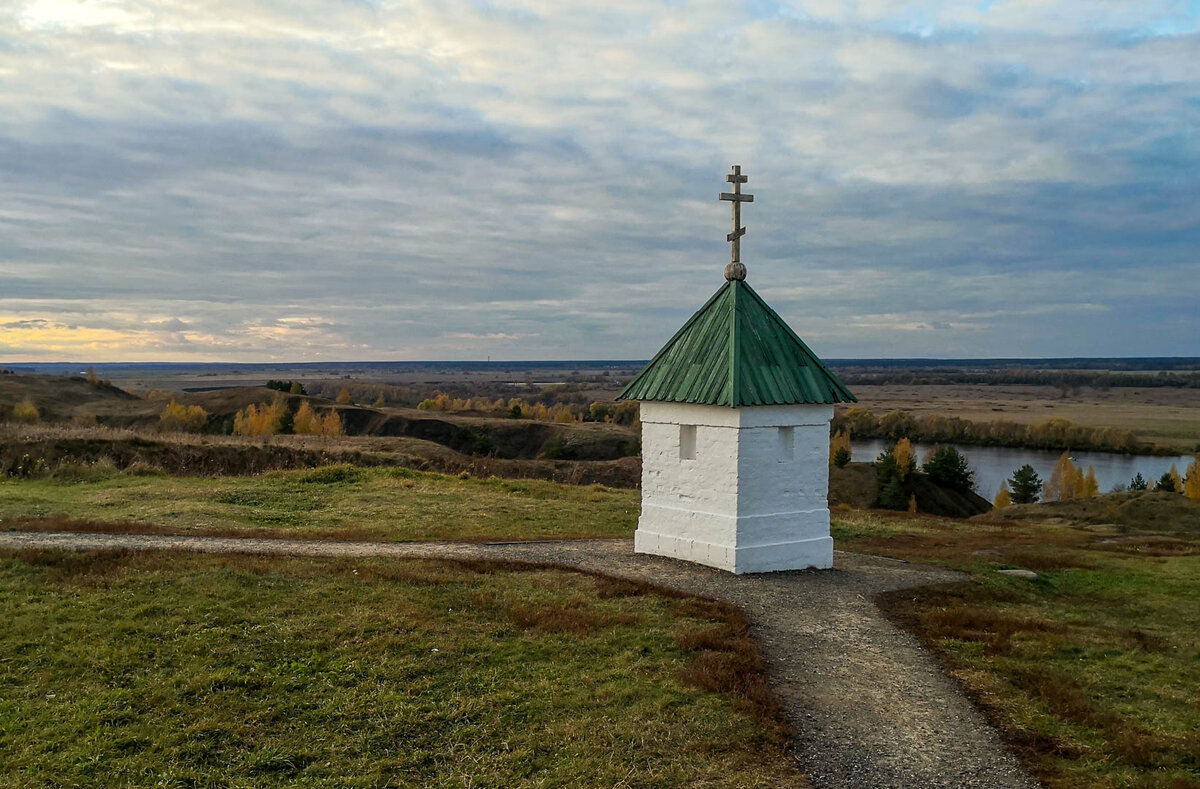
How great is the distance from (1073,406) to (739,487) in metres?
155

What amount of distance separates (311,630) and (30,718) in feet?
10.0

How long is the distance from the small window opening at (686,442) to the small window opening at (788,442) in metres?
1.63

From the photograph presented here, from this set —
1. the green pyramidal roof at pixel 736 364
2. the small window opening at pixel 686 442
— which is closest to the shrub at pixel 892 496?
the green pyramidal roof at pixel 736 364

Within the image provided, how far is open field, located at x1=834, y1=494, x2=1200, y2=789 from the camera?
800 cm

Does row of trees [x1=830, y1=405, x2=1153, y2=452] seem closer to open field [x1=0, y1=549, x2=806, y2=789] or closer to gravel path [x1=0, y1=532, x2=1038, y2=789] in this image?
gravel path [x1=0, y1=532, x2=1038, y2=789]

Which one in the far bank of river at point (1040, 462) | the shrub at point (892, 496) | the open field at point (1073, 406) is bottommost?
the far bank of river at point (1040, 462)

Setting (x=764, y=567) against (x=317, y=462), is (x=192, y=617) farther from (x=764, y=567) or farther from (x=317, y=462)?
(x=317, y=462)

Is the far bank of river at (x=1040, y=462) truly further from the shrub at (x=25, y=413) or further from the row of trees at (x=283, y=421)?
the shrub at (x=25, y=413)

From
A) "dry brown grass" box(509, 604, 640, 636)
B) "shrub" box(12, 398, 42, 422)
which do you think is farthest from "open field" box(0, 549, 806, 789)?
"shrub" box(12, 398, 42, 422)

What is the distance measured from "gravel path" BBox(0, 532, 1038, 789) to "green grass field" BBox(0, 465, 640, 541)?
6.78ft

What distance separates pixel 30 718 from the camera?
8.07 metres

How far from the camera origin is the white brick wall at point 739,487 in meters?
14.7

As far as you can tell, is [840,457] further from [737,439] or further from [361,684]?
[361,684]

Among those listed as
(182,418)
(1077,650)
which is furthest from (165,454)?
(182,418)
